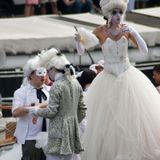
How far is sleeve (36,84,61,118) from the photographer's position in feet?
24.3

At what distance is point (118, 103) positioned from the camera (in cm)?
870

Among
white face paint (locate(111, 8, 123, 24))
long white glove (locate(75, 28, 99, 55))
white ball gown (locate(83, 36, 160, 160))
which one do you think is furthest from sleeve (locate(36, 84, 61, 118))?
white face paint (locate(111, 8, 123, 24))

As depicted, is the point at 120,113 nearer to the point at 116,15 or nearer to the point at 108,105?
the point at 108,105

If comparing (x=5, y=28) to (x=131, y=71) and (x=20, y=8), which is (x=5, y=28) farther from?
(x=20, y=8)

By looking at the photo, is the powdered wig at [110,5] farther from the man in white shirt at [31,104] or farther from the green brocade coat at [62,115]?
the green brocade coat at [62,115]

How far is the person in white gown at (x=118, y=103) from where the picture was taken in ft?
28.1

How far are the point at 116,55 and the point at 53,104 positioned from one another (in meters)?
1.58

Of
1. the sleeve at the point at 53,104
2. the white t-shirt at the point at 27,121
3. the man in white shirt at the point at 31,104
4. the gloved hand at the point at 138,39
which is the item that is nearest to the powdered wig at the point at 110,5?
the gloved hand at the point at 138,39

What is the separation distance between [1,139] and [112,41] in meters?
1.84

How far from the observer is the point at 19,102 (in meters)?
7.88

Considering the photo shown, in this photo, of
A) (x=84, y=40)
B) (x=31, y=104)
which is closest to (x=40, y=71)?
(x=31, y=104)

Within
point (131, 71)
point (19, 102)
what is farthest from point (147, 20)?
point (19, 102)

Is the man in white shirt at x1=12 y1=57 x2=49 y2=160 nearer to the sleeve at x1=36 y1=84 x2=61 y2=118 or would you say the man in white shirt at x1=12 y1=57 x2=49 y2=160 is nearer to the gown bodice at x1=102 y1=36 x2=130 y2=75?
the sleeve at x1=36 y1=84 x2=61 y2=118

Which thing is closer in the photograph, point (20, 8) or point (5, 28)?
point (5, 28)
